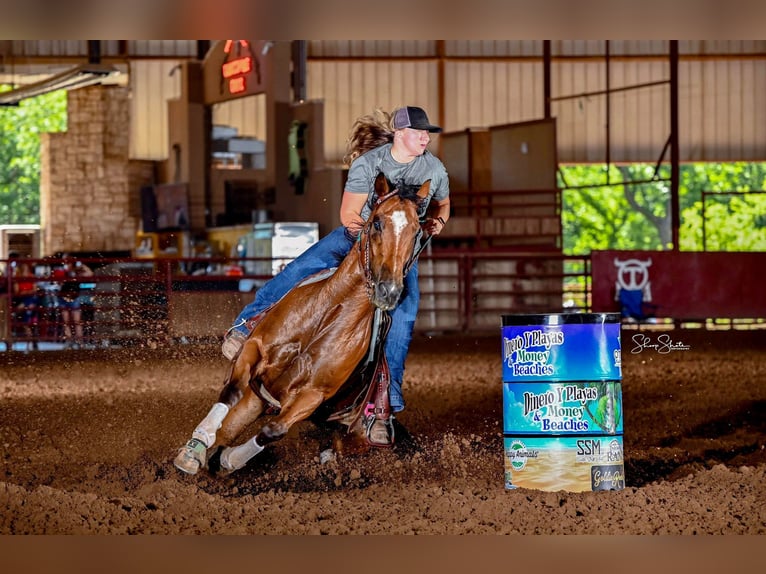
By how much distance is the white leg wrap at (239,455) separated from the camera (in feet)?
13.4

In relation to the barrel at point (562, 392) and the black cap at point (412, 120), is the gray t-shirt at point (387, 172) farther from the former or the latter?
the barrel at point (562, 392)

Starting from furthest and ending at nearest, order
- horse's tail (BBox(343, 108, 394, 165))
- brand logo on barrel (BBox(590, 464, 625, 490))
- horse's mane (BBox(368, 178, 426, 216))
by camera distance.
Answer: horse's tail (BBox(343, 108, 394, 165)) → brand logo on barrel (BBox(590, 464, 625, 490)) → horse's mane (BBox(368, 178, 426, 216))

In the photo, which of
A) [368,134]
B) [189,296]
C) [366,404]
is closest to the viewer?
[368,134]

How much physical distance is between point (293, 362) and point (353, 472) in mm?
626

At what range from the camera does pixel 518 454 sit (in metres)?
3.89

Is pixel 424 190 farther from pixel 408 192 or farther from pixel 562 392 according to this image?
pixel 562 392

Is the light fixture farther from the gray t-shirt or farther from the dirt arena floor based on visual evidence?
the gray t-shirt

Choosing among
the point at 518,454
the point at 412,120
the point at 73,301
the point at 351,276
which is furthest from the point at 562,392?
the point at 73,301

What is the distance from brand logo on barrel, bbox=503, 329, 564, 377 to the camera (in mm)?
3789

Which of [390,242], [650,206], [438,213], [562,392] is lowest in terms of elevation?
[562,392]

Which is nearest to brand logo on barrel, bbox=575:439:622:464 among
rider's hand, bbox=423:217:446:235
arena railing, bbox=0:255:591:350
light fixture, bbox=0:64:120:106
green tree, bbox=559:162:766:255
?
rider's hand, bbox=423:217:446:235

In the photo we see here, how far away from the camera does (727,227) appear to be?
23.0 m

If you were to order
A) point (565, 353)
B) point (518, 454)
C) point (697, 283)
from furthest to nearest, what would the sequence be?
point (697, 283) < point (518, 454) < point (565, 353)

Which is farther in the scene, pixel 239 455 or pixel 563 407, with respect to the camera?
pixel 239 455
